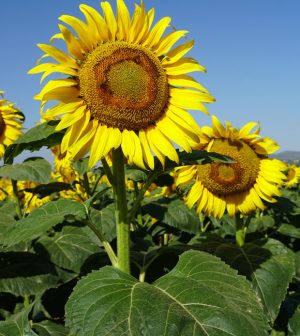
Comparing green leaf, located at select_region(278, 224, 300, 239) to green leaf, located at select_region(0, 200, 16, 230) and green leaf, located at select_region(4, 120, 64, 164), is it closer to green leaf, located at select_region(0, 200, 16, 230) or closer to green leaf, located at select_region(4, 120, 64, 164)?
green leaf, located at select_region(0, 200, 16, 230)

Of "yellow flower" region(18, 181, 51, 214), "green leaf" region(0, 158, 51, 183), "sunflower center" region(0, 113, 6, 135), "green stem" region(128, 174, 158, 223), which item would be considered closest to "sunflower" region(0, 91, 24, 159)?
"sunflower center" region(0, 113, 6, 135)

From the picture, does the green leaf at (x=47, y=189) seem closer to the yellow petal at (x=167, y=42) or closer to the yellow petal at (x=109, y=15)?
the yellow petal at (x=167, y=42)

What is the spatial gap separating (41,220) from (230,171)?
5.82ft

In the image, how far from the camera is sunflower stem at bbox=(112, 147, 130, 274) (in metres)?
2.29

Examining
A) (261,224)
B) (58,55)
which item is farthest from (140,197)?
(261,224)

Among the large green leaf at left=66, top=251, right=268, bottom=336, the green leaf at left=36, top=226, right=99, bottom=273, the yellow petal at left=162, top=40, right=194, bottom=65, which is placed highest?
the yellow petal at left=162, top=40, right=194, bottom=65

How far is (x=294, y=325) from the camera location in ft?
10.5

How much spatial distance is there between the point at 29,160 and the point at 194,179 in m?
1.62

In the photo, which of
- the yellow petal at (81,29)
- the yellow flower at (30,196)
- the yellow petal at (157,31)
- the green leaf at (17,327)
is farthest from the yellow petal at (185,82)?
the yellow flower at (30,196)

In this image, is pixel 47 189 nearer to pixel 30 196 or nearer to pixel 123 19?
pixel 30 196

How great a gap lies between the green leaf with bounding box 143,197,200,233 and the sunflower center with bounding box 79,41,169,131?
195 cm

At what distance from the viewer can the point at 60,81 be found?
7.18 feet

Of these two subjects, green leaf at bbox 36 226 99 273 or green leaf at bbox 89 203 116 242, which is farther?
green leaf at bbox 89 203 116 242

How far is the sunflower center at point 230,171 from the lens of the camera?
11.9ft
